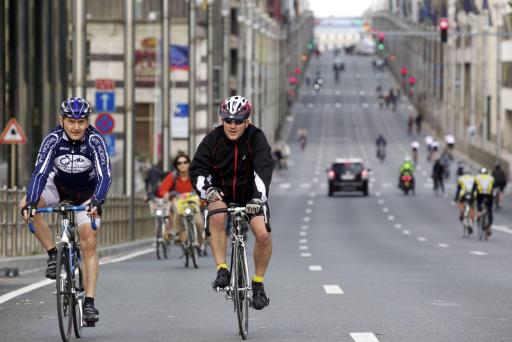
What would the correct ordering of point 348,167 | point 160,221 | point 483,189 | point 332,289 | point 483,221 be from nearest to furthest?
point 332,289 < point 160,221 < point 483,189 < point 483,221 < point 348,167

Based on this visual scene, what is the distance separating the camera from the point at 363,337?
11.3 meters

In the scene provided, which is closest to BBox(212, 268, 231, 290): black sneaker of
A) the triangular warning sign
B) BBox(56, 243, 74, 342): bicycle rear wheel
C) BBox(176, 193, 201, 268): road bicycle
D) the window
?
BBox(56, 243, 74, 342): bicycle rear wheel

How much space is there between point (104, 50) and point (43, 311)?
243ft

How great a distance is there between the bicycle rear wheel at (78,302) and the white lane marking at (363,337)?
6.12 ft

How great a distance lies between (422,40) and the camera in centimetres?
16138

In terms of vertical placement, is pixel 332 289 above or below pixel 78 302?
below

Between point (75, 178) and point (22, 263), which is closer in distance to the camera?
point (75, 178)

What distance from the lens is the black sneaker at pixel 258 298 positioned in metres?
11.6

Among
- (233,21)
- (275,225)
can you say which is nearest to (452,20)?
(233,21)

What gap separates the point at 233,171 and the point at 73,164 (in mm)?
1140

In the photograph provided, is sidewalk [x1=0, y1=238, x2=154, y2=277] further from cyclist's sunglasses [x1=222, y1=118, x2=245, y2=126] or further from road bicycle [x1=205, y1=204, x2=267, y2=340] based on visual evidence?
cyclist's sunglasses [x1=222, y1=118, x2=245, y2=126]

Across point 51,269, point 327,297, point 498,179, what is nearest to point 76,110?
point 51,269

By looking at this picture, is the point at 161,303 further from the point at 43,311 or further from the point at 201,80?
the point at 201,80

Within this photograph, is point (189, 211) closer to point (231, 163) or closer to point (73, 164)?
point (231, 163)
